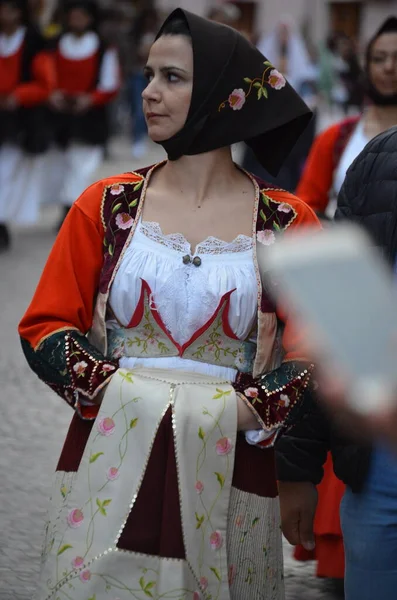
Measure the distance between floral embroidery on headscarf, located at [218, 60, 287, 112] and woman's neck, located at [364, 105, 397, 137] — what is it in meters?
2.23

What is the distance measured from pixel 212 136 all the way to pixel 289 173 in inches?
205

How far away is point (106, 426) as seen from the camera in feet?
9.60

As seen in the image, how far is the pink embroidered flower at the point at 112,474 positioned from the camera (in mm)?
2898

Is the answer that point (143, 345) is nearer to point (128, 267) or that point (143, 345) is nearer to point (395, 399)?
point (128, 267)

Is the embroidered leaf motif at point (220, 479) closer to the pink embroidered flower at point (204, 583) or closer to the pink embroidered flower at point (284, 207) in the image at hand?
the pink embroidered flower at point (204, 583)

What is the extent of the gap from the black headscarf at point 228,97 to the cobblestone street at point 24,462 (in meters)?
1.77

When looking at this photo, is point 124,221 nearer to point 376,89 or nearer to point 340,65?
point 376,89

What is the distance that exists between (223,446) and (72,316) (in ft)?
1.53

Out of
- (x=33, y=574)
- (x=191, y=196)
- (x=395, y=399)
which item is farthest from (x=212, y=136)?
(x=33, y=574)

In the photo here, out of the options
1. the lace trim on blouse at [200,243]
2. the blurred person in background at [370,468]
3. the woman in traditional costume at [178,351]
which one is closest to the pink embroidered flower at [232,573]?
the woman in traditional costume at [178,351]

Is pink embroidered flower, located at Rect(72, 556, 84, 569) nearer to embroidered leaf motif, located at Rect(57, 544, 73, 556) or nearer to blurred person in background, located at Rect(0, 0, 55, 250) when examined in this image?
embroidered leaf motif, located at Rect(57, 544, 73, 556)

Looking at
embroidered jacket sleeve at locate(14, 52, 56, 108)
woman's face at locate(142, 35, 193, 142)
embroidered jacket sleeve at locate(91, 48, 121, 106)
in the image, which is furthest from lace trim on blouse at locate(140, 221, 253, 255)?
embroidered jacket sleeve at locate(91, 48, 121, 106)

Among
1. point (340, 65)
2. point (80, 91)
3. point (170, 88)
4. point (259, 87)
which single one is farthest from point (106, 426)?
point (340, 65)

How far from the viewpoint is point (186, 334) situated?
3.08 metres
